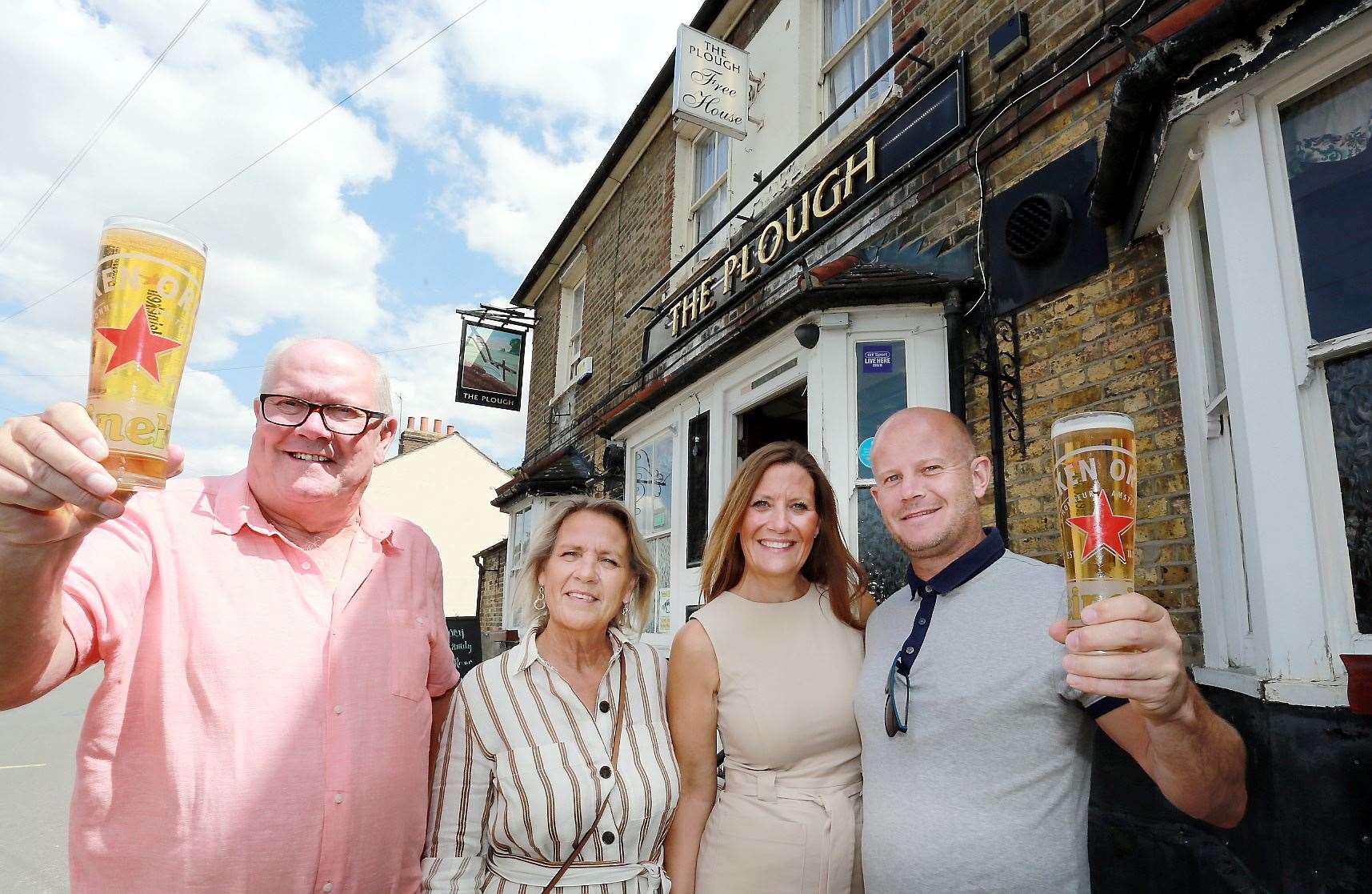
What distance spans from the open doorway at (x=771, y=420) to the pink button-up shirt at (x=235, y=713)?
3665 millimetres

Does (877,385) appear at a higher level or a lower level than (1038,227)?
lower

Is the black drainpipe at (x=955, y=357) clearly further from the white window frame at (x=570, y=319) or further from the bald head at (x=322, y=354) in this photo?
the white window frame at (x=570, y=319)

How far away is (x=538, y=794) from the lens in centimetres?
166

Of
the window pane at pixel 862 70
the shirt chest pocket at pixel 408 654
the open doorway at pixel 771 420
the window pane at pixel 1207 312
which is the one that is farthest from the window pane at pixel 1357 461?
the window pane at pixel 862 70

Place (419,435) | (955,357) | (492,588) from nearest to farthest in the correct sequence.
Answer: (955,357)
(492,588)
(419,435)

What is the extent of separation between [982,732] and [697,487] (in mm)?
4137

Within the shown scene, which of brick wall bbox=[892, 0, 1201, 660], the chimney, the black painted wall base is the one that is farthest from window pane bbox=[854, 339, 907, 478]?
the chimney

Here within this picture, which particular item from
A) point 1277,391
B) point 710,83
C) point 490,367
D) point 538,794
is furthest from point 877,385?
point 490,367

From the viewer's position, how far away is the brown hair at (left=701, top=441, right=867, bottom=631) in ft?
6.93

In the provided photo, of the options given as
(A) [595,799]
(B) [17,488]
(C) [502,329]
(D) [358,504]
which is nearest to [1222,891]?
(A) [595,799]

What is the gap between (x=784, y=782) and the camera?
1756mm

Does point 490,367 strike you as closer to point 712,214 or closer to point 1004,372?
point 712,214

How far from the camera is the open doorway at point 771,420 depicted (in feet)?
17.2

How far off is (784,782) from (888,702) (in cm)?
36
